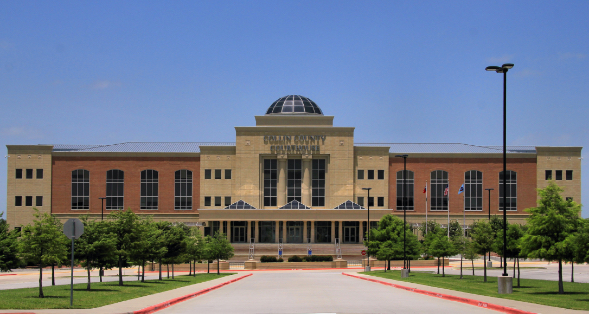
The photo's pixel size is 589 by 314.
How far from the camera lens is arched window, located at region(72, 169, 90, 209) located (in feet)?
282

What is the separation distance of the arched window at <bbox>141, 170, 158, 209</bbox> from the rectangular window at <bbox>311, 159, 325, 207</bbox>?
2322 centimetres

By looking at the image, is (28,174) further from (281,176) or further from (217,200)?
(281,176)

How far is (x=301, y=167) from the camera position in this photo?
8712cm

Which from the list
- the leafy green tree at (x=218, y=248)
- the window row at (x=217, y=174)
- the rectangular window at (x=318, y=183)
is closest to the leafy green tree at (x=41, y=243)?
the leafy green tree at (x=218, y=248)

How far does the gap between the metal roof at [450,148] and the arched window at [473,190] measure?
4638mm

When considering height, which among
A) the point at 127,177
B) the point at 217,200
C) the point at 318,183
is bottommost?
the point at 217,200

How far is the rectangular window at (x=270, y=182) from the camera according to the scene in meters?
87.1

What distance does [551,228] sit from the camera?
1070 inches

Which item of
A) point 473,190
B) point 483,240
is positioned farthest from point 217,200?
point 483,240

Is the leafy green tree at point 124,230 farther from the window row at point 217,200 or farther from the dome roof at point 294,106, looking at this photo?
the dome roof at point 294,106

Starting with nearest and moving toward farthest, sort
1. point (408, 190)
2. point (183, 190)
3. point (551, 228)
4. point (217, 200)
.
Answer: point (551, 228)
point (217, 200)
point (183, 190)
point (408, 190)

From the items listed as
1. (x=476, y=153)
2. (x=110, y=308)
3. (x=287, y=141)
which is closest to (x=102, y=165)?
(x=287, y=141)

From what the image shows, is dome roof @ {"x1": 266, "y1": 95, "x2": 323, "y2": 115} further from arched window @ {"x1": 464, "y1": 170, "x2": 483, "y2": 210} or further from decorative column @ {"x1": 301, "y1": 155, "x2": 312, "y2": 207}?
arched window @ {"x1": 464, "y1": 170, "x2": 483, "y2": 210}

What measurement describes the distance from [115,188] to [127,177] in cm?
237
